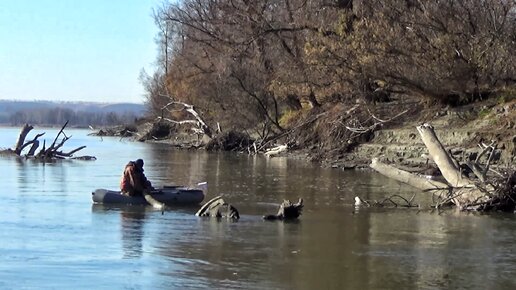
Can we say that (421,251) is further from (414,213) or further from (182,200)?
(182,200)

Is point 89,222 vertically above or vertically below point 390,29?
below

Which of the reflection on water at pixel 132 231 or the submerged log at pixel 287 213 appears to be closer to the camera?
the reflection on water at pixel 132 231

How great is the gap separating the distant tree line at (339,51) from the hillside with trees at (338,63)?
0.06 metres

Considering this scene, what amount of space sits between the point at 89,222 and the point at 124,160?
90.7 ft

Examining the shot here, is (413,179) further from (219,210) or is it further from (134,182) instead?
(134,182)

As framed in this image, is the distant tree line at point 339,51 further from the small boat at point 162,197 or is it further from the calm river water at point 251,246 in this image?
the small boat at point 162,197

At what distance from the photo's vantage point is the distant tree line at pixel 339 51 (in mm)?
36531

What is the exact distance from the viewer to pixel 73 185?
3012 cm

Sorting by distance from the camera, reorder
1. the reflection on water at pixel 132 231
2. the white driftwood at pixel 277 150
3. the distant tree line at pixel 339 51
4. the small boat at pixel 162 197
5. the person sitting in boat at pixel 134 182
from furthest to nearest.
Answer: the white driftwood at pixel 277 150, the distant tree line at pixel 339 51, the small boat at pixel 162 197, the person sitting in boat at pixel 134 182, the reflection on water at pixel 132 231

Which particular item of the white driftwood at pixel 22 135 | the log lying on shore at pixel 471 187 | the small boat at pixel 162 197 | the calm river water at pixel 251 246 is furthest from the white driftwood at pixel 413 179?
the white driftwood at pixel 22 135

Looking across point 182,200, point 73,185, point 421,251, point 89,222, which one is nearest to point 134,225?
point 89,222

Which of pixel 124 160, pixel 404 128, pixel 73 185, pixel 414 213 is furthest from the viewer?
pixel 124 160

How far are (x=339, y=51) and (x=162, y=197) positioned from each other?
18.5m

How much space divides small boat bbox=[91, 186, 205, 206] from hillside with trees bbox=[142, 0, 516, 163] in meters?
15.8
